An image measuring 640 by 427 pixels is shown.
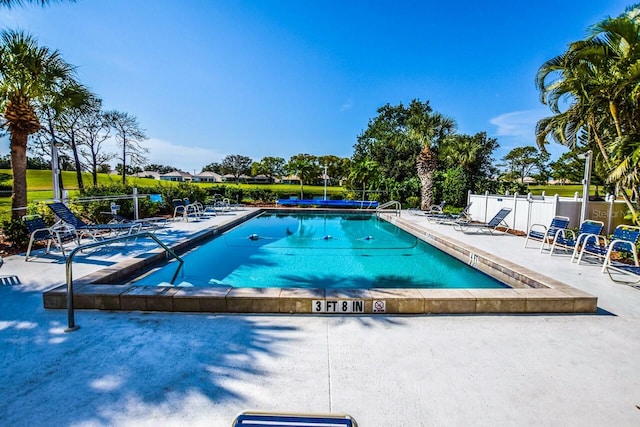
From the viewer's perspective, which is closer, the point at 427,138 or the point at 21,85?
the point at 21,85

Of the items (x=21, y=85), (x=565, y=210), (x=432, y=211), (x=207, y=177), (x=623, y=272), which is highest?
(x=207, y=177)

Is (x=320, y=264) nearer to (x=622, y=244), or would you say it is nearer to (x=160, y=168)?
(x=622, y=244)

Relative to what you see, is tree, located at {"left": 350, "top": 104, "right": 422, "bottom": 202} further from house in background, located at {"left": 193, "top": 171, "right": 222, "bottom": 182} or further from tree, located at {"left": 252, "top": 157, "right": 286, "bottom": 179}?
house in background, located at {"left": 193, "top": 171, "right": 222, "bottom": 182}

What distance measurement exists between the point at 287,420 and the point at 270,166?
7416 cm

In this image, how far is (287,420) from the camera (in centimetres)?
127

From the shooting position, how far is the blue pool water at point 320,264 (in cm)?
531

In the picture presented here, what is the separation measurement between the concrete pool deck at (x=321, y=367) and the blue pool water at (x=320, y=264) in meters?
1.95

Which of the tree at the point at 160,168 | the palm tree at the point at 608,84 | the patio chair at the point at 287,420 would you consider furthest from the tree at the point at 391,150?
the tree at the point at 160,168

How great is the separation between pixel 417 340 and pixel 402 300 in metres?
0.59

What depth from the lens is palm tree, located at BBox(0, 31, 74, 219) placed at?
6.41 metres

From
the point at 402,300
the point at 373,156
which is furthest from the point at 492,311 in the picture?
the point at 373,156

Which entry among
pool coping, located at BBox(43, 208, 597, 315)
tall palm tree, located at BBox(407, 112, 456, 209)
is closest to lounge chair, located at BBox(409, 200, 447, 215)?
tall palm tree, located at BBox(407, 112, 456, 209)

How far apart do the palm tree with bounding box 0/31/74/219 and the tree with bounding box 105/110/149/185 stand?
17.9 m

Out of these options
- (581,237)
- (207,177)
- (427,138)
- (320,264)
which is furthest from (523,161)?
(207,177)
